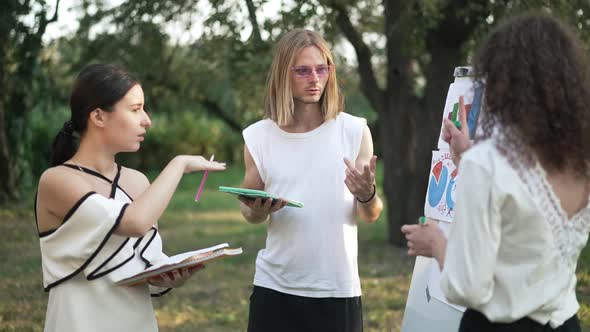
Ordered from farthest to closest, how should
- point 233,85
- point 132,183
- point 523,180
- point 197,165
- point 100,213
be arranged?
1. point 233,85
2. point 132,183
3. point 197,165
4. point 100,213
5. point 523,180

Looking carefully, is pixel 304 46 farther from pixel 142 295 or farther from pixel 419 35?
pixel 419 35

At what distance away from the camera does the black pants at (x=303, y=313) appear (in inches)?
124

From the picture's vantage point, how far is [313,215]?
3178 mm

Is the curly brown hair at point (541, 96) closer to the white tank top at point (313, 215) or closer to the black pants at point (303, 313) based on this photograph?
the white tank top at point (313, 215)

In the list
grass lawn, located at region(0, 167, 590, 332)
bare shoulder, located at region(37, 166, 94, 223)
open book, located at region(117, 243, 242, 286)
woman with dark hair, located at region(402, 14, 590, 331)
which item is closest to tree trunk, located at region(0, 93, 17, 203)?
grass lawn, located at region(0, 167, 590, 332)

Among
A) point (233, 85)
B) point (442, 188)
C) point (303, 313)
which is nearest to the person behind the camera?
point (303, 313)

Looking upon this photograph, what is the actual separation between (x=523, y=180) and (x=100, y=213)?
1.34 m

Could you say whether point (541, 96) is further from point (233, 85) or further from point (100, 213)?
point (233, 85)

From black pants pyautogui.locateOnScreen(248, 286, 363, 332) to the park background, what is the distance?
1320mm

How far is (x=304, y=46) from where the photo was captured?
3250 mm

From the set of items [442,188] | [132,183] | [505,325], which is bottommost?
[505,325]

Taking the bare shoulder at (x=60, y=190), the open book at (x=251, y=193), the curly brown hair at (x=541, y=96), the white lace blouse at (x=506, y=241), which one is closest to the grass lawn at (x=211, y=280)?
the open book at (x=251, y=193)

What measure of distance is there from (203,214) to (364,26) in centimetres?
550

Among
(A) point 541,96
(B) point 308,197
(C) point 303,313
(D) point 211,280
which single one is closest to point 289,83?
(B) point 308,197
